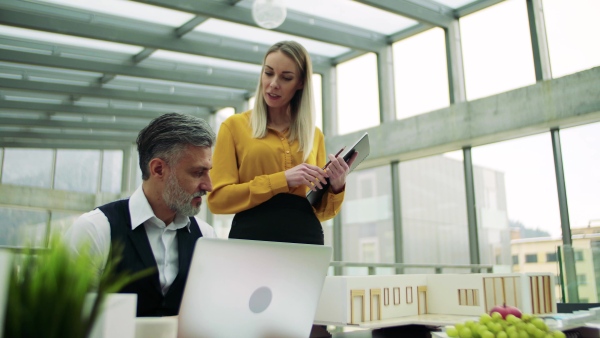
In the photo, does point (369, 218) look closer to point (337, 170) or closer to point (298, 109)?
point (298, 109)

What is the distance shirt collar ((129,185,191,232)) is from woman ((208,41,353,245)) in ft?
0.72

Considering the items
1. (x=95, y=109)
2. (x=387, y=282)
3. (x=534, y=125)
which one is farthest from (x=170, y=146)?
(x=95, y=109)

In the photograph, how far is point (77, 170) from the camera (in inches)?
411

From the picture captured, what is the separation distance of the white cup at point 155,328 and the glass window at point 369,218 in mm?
6909

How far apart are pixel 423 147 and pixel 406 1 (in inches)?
72.8

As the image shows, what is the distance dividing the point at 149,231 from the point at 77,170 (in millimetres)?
9794

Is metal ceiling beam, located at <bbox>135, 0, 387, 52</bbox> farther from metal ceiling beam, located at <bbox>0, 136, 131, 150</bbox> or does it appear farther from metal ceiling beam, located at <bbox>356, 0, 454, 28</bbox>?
metal ceiling beam, located at <bbox>0, 136, 131, 150</bbox>

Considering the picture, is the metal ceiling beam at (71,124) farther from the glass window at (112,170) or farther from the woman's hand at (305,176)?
the woman's hand at (305,176)

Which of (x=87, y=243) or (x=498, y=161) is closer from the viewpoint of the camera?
(x=87, y=243)

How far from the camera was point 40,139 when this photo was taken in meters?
9.80

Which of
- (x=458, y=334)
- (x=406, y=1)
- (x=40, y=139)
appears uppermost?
(x=406, y=1)

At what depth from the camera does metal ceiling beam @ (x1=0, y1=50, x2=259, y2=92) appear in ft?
23.5

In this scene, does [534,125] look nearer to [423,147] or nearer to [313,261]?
[423,147]

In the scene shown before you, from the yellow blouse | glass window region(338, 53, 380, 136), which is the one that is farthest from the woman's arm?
glass window region(338, 53, 380, 136)
